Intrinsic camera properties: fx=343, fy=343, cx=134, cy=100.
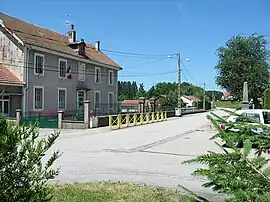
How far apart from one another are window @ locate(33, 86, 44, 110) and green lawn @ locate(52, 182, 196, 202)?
75.5 ft

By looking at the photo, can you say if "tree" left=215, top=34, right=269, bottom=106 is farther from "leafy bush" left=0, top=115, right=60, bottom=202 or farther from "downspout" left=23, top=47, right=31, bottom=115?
"leafy bush" left=0, top=115, right=60, bottom=202

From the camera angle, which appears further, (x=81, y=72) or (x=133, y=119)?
(x=81, y=72)

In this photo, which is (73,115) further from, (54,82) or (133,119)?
(133,119)

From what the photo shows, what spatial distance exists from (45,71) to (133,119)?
9.67 meters

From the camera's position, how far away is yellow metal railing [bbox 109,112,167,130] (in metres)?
28.9

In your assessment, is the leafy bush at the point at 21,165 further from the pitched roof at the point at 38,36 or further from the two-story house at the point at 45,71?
the pitched roof at the point at 38,36

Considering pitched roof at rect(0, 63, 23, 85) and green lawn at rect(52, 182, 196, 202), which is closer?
green lawn at rect(52, 182, 196, 202)

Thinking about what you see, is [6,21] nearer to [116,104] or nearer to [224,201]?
[116,104]

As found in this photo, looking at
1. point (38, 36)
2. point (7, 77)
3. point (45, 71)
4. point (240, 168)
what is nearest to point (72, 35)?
point (38, 36)

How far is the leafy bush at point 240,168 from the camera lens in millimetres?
1776

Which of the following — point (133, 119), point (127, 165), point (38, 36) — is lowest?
point (127, 165)

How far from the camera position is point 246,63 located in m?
29.4

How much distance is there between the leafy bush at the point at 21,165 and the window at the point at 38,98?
2708 centimetres

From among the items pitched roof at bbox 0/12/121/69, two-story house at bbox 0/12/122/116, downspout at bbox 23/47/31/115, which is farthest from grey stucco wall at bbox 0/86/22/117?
pitched roof at bbox 0/12/121/69
